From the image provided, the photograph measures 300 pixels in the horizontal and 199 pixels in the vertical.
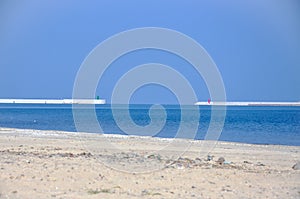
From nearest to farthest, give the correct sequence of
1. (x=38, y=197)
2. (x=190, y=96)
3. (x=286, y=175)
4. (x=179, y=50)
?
(x=38, y=197) → (x=286, y=175) → (x=179, y=50) → (x=190, y=96)

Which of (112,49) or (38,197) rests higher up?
(112,49)

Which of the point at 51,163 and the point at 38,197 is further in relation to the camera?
the point at 51,163

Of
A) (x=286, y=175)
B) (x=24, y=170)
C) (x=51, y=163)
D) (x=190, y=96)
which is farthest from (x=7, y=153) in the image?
(x=286, y=175)

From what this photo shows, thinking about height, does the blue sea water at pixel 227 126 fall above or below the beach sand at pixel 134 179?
below

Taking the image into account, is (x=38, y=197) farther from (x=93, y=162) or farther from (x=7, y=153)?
(x=7, y=153)

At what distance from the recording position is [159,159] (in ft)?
47.8

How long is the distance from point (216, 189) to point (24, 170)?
4.43m

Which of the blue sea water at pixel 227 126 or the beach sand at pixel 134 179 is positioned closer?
the beach sand at pixel 134 179

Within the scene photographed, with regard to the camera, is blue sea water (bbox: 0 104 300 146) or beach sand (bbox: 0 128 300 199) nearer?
beach sand (bbox: 0 128 300 199)

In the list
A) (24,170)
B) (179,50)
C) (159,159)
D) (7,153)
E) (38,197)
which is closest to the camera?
(38,197)

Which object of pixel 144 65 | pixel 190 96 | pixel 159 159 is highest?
pixel 144 65

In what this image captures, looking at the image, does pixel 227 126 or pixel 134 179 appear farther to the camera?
pixel 227 126

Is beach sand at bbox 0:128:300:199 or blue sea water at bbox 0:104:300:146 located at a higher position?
beach sand at bbox 0:128:300:199

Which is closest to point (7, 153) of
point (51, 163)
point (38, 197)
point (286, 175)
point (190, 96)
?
point (51, 163)
